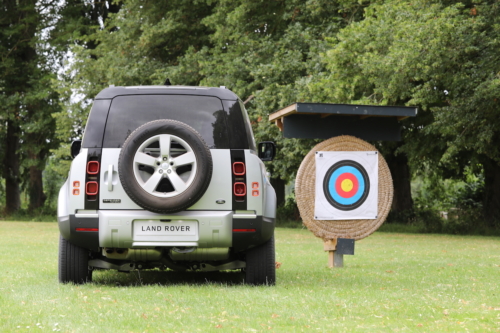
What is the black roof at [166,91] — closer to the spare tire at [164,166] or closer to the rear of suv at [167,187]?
the rear of suv at [167,187]

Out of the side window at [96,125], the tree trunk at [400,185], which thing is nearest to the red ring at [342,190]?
the side window at [96,125]

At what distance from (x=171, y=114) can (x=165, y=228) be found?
1.32 meters

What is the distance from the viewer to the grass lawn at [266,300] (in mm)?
6078

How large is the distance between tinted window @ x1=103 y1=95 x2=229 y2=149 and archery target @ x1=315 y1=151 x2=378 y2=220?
125 inches

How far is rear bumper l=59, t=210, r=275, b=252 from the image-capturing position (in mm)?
8023

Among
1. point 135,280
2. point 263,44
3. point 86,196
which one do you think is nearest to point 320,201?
point 135,280

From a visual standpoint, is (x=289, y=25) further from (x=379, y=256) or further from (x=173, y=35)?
(x=379, y=256)

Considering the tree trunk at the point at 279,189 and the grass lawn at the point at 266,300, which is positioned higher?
the tree trunk at the point at 279,189

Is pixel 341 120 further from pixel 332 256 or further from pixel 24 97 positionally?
pixel 24 97

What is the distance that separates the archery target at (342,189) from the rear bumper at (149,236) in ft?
10.5

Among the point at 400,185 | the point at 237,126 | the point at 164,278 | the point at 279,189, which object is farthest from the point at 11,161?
the point at 237,126

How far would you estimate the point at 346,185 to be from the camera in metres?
11.4

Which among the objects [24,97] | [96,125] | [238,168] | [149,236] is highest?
[24,97]

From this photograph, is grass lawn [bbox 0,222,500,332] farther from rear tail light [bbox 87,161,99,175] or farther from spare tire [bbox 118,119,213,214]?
rear tail light [bbox 87,161,99,175]
